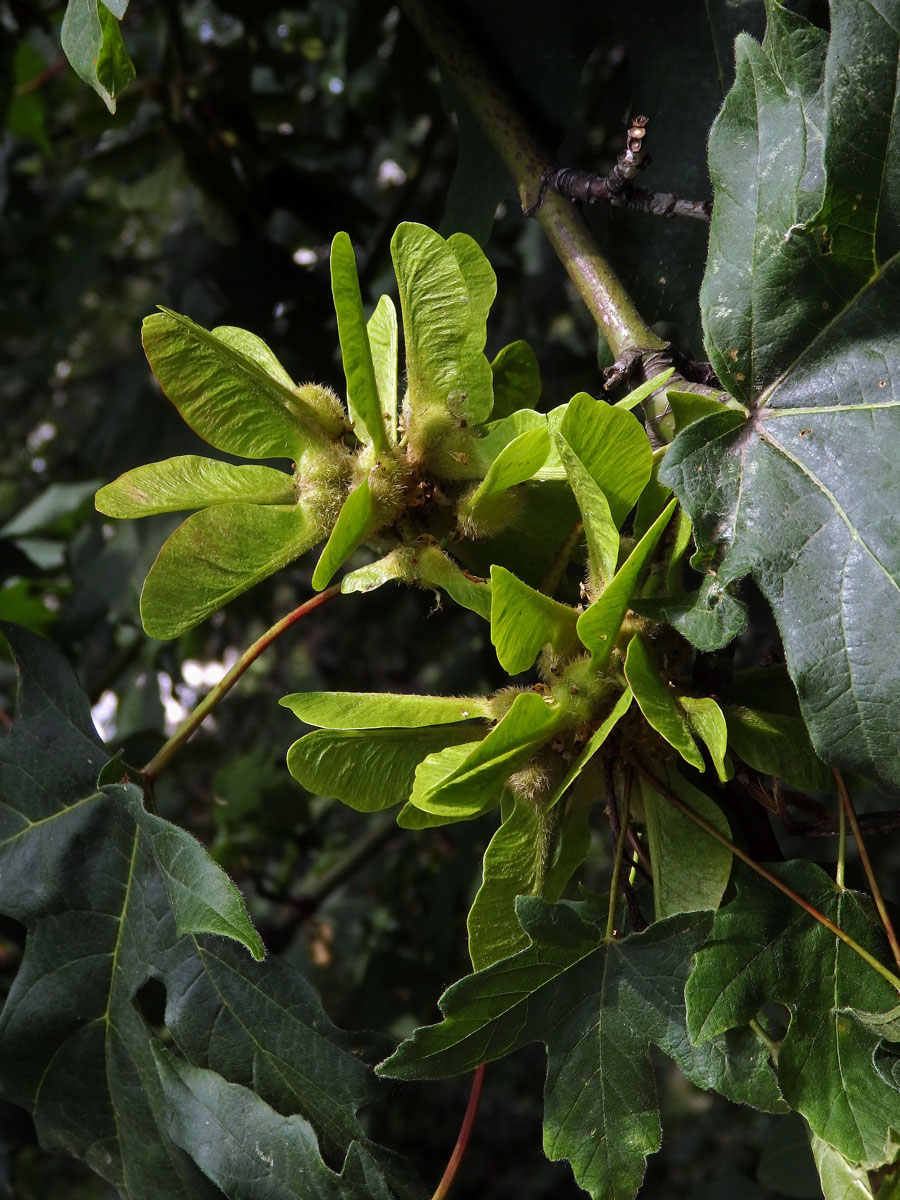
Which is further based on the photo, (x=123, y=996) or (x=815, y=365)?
(x=123, y=996)

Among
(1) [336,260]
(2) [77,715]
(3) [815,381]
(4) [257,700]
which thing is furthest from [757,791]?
(4) [257,700]

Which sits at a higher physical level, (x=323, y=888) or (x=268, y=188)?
(x=268, y=188)

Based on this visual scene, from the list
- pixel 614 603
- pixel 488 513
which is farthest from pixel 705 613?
pixel 488 513

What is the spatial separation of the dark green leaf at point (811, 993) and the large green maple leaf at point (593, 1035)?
0.09ft

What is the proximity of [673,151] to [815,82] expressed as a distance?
44cm

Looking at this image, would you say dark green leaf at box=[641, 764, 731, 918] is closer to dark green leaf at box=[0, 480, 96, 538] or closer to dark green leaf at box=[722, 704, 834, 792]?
dark green leaf at box=[722, 704, 834, 792]

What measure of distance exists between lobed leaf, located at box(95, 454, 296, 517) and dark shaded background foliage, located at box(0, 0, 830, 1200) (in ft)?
1.35

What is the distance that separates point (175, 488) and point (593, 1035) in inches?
21.3

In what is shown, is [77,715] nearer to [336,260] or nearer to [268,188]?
[336,260]

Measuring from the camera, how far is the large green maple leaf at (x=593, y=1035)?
85 centimetres

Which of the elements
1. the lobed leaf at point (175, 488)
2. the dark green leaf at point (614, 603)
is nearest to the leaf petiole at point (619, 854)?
the dark green leaf at point (614, 603)

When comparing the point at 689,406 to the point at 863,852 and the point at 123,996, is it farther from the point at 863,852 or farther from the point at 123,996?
the point at 123,996

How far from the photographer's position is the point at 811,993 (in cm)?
85

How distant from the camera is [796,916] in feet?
2.81
